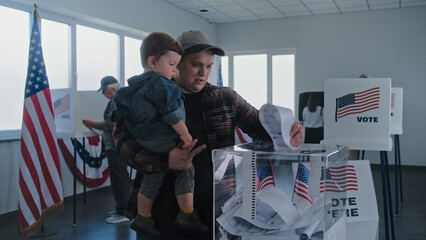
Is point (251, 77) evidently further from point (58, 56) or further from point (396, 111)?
point (58, 56)

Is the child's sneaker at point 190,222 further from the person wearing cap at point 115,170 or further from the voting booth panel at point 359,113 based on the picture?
the person wearing cap at point 115,170

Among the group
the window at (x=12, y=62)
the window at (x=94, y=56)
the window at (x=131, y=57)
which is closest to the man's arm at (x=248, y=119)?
the window at (x=12, y=62)

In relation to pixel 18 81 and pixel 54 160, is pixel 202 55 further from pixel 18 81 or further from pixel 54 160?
pixel 18 81

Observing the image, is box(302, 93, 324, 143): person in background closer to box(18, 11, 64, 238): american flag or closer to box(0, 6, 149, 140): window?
box(0, 6, 149, 140): window

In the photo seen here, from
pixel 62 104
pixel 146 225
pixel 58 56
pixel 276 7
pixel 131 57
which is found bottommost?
pixel 146 225

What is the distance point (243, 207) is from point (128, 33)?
5630 millimetres

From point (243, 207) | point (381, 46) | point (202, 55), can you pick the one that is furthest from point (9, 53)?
point (381, 46)

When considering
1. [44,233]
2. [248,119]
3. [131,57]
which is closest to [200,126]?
[248,119]

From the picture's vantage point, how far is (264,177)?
2.86 ft

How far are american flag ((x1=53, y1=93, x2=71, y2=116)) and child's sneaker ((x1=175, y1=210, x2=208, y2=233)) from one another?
3116mm

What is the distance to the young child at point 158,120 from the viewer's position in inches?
44.2

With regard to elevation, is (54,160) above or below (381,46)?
below

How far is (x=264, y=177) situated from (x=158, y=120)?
16.6 inches

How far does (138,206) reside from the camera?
1198mm
